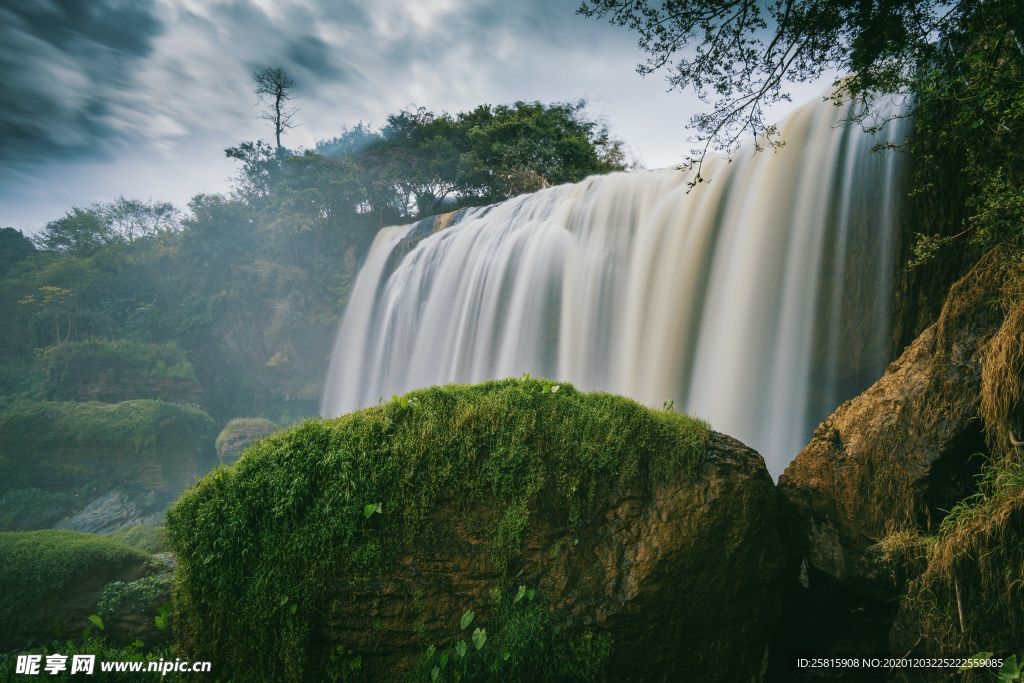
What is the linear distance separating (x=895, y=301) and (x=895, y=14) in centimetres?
245

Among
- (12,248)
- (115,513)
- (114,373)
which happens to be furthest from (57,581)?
(12,248)

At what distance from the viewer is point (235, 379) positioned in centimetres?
1984

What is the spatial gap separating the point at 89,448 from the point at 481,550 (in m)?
17.6

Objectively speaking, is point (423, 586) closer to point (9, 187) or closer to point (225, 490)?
point (225, 490)

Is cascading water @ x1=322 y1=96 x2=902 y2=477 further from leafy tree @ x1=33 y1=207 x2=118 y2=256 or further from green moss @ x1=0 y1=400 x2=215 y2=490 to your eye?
leafy tree @ x1=33 y1=207 x2=118 y2=256

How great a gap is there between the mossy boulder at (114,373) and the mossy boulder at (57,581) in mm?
14661

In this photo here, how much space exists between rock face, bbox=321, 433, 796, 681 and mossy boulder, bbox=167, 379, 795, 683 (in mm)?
11

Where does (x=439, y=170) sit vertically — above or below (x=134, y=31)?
below

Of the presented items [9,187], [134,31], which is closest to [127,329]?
[9,187]

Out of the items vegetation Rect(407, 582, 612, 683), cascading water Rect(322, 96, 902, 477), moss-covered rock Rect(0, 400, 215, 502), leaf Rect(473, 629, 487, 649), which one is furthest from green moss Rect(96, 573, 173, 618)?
moss-covered rock Rect(0, 400, 215, 502)

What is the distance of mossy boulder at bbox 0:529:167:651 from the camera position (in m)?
4.98

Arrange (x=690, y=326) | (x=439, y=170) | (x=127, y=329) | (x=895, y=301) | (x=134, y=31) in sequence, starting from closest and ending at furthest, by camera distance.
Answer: (x=895, y=301), (x=690, y=326), (x=134, y=31), (x=439, y=170), (x=127, y=329)

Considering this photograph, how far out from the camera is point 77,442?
539 inches

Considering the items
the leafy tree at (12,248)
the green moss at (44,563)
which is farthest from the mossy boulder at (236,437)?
the leafy tree at (12,248)
